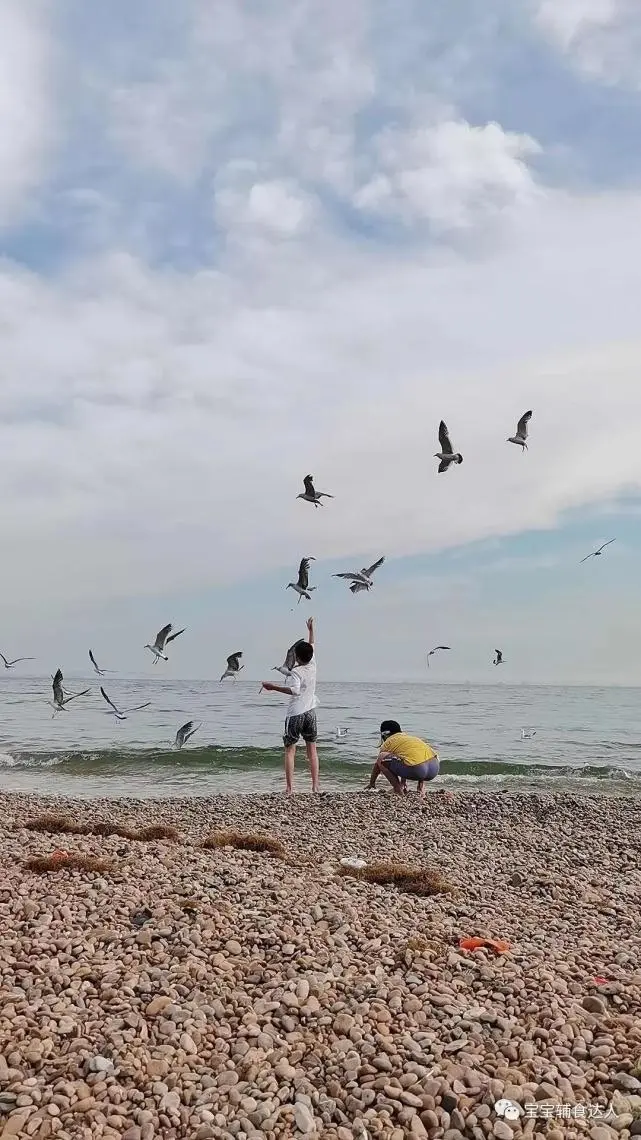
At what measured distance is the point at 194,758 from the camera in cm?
2466

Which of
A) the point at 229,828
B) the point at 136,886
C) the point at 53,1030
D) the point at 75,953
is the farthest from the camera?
the point at 229,828

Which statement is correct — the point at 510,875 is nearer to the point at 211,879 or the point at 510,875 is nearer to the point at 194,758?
the point at 211,879

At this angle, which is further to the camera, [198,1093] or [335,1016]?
[335,1016]

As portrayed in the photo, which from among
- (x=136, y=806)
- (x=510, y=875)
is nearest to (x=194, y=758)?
(x=136, y=806)

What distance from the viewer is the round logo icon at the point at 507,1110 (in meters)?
4.16

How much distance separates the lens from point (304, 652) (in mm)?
14117

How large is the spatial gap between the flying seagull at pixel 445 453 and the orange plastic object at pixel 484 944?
24.6ft

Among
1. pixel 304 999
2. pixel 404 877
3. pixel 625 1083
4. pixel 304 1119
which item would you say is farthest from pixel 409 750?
pixel 304 1119

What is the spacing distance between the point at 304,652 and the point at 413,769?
355 cm

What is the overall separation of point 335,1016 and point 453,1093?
1.14 metres

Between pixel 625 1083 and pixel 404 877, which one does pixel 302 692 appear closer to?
pixel 404 877

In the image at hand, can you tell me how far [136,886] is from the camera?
314 inches

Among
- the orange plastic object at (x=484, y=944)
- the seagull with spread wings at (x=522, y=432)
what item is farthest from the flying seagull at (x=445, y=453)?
the orange plastic object at (x=484, y=944)

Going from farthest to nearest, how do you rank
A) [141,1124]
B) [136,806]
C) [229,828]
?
[136,806] < [229,828] < [141,1124]
